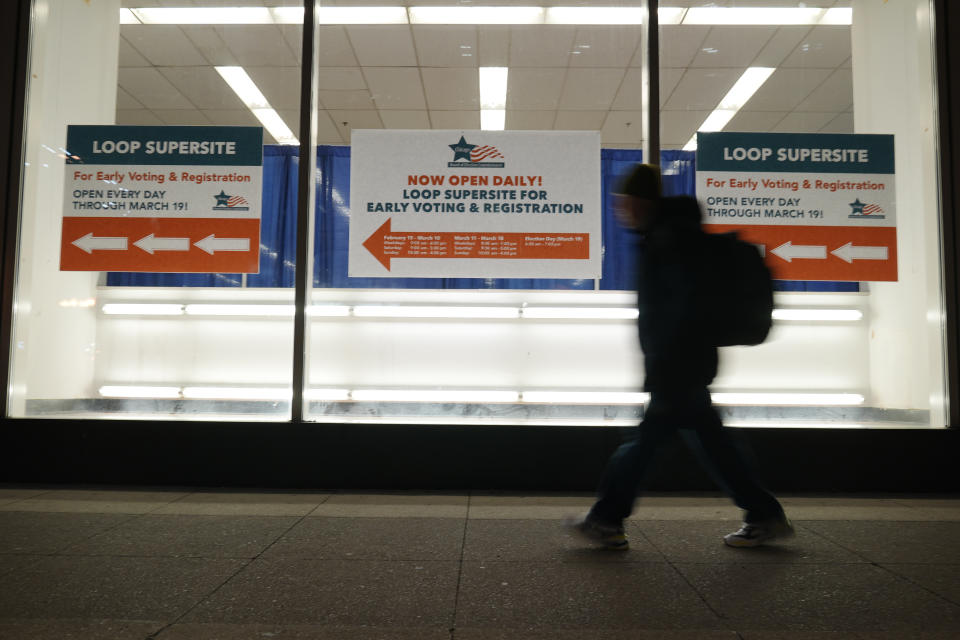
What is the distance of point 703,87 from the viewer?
470 centimetres

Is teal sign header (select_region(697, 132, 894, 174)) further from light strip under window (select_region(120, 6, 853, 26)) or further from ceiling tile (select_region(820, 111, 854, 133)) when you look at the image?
light strip under window (select_region(120, 6, 853, 26))

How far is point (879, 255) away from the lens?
414 centimetres

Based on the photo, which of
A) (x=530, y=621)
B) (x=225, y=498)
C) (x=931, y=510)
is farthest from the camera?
(x=225, y=498)

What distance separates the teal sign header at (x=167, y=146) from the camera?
4266 mm

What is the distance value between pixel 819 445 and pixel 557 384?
1632mm

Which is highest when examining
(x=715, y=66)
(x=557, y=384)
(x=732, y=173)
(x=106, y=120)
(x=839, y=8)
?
(x=839, y=8)

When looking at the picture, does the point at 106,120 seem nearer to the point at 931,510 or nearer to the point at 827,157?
the point at 827,157

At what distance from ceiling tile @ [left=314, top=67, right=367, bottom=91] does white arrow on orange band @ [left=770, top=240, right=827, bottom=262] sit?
10.2 feet

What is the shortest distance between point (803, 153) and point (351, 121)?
116 inches

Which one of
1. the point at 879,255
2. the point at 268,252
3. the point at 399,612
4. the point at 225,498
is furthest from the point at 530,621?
the point at 879,255

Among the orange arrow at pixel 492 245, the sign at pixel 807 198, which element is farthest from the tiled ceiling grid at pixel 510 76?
the orange arrow at pixel 492 245

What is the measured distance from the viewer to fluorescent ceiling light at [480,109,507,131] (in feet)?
Answer: 14.4

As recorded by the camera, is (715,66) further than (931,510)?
Yes

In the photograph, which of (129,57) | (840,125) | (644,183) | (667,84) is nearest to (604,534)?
(644,183)
